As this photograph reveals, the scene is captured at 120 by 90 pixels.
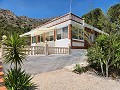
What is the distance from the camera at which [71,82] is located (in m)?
13.8

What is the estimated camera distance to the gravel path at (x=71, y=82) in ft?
42.2

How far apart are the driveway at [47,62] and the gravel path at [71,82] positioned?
0.70m

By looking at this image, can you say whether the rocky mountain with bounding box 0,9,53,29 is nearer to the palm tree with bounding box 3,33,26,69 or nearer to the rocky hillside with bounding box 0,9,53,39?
the rocky hillside with bounding box 0,9,53,39

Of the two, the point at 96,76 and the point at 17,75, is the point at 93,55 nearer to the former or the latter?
the point at 96,76

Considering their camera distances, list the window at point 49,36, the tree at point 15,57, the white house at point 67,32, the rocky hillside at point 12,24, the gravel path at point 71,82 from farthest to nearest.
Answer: the rocky hillside at point 12,24
the window at point 49,36
the white house at point 67,32
the gravel path at point 71,82
the tree at point 15,57

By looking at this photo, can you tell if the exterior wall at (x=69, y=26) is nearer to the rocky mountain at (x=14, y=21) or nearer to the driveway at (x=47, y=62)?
the driveway at (x=47, y=62)

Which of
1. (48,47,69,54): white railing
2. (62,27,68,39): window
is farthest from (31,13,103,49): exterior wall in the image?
(48,47,69,54): white railing

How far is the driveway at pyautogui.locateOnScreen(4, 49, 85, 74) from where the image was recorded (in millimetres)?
15592

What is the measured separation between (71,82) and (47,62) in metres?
3.87

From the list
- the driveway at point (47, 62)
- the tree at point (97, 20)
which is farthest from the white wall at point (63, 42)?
the driveway at point (47, 62)

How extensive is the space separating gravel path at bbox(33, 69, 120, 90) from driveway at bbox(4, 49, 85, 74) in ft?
2.28

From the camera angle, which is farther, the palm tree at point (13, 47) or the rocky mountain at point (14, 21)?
the rocky mountain at point (14, 21)

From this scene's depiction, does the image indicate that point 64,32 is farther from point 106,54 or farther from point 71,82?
point 71,82

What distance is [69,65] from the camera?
18.3 metres
